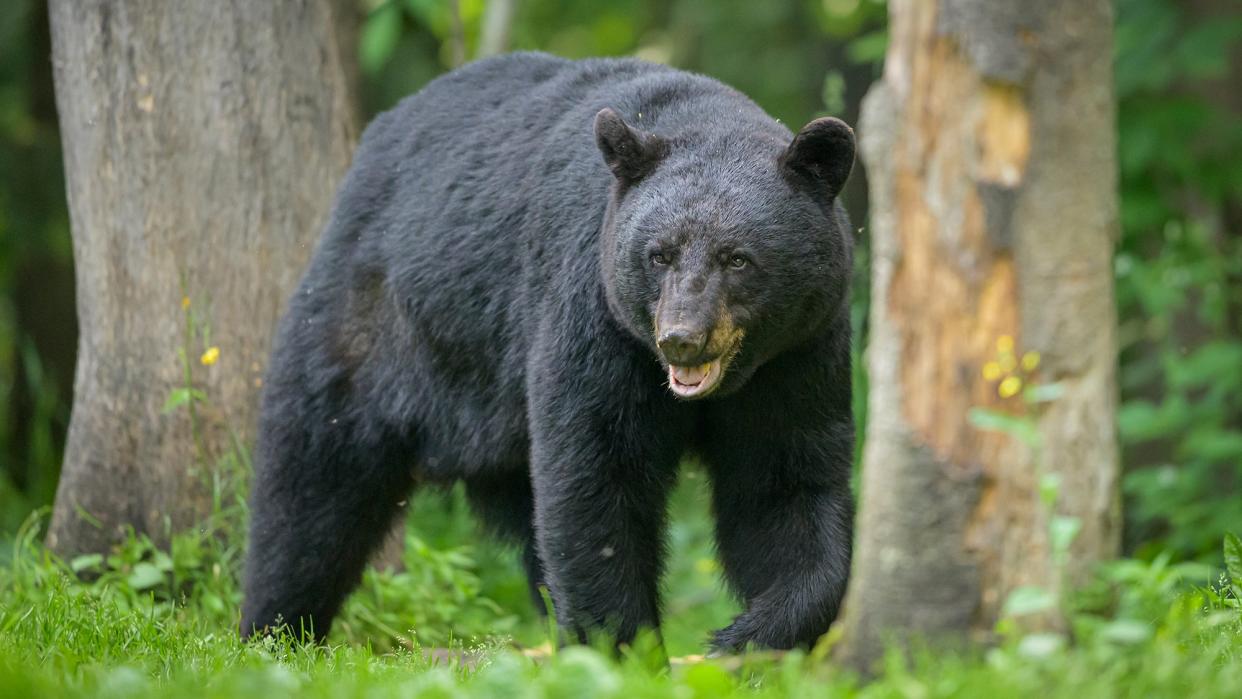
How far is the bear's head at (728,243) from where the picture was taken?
4.59 meters

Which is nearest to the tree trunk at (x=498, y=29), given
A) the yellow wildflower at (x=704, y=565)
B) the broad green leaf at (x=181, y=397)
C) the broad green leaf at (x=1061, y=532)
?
the yellow wildflower at (x=704, y=565)

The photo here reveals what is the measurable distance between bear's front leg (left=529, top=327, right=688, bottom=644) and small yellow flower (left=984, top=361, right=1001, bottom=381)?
1.74 meters

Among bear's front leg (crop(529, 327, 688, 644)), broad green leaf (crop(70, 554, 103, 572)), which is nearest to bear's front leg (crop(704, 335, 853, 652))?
bear's front leg (crop(529, 327, 688, 644))

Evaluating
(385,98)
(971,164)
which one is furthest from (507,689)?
(385,98)

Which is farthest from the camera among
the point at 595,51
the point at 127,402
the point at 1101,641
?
the point at 595,51

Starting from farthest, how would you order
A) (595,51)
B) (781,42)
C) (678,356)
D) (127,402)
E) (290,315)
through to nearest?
(595,51)
(781,42)
(127,402)
(290,315)
(678,356)

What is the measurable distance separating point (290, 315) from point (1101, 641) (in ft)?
12.5

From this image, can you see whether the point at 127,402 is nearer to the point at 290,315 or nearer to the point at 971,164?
the point at 290,315

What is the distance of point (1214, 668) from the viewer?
338cm

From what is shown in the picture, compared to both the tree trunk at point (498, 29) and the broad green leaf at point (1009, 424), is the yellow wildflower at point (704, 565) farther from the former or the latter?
the broad green leaf at point (1009, 424)

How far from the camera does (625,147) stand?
15.7ft

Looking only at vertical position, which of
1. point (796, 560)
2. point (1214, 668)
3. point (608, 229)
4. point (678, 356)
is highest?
point (608, 229)

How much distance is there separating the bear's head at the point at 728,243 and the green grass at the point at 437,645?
1.11m

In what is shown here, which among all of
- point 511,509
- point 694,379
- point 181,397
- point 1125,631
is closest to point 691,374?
point 694,379
